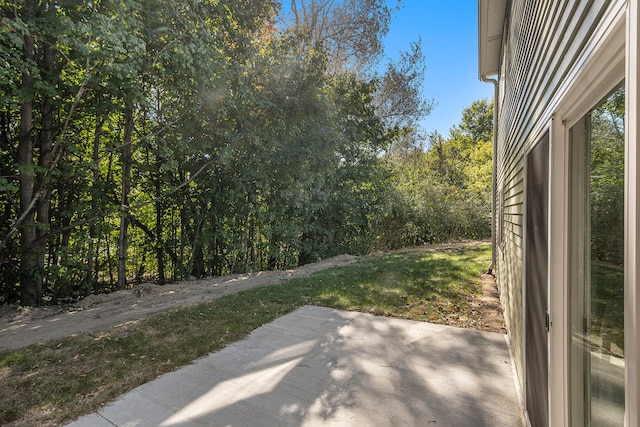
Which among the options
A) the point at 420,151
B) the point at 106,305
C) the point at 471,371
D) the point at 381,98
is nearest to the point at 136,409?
→ the point at 471,371

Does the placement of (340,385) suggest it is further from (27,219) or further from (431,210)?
(431,210)

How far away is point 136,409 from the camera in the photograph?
2.50 meters

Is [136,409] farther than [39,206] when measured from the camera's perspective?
No

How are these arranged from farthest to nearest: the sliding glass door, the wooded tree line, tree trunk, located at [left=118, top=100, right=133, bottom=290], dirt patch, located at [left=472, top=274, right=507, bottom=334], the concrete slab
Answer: tree trunk, located at [left=118, top=100, right=133, bottom=290] < the wooded tree line < dirt patch, located at [left=472, top=274, right=507, bottom=334] < the concrete slab < the sliding glass door

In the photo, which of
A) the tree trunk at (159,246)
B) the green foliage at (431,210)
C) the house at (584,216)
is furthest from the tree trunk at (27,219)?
the green foliage at (431,210)

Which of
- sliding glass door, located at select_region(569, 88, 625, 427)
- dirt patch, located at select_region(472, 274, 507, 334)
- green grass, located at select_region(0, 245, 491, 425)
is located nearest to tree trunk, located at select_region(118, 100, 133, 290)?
green grass, located at select_region(0, 245, 491, 425)

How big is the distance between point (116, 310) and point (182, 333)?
6.38ft

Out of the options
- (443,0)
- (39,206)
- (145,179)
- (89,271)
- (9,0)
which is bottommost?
(89,271)

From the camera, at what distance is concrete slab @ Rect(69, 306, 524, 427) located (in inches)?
94.1

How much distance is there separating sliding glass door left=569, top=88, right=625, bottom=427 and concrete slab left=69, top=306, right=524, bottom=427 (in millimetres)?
1381

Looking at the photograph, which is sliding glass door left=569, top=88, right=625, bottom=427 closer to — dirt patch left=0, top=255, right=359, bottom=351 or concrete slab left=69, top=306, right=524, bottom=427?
concrete slab left=69, top=306, right=524, bottom=427

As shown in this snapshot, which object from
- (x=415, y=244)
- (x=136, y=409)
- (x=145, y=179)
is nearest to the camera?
(x=136, y=409)

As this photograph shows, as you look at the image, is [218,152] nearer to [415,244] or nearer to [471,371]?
[471,371]

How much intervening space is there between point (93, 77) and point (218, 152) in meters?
2.91
